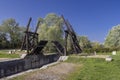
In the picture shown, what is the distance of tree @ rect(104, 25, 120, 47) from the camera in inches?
2469

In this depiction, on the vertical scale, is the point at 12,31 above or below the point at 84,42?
above

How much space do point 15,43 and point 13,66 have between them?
37.5m

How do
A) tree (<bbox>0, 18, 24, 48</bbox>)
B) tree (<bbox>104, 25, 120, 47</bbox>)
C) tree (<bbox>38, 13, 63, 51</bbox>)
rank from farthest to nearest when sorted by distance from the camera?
tree (<bbox>104, 25, 120, 47</bbox>) → tree (<bbox>0, 18, 24, 48</bbox>) → tree (<bbox>38, 13, 63, 51</bbox>)

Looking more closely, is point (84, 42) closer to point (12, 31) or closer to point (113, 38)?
point (113, 38)

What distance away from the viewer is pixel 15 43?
191 ft

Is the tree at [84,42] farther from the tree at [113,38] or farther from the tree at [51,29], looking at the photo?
the tree at [51,29]

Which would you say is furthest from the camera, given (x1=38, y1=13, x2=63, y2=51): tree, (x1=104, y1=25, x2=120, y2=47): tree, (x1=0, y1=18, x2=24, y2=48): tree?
(x1=104, y1=25, x2=120, y2=47): tree

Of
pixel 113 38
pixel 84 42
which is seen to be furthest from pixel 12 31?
pixel 113 38

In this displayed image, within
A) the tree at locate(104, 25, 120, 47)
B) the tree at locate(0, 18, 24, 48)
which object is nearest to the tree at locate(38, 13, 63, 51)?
the tree at locate(0, 18, 24, 48)

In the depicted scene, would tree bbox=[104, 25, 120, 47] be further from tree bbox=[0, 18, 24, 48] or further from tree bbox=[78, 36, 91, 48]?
tree bbox=[0, 18, 24, 48]

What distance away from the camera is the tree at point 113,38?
6272cm

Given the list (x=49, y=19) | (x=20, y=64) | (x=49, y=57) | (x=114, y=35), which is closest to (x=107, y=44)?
(x=114, y=35)

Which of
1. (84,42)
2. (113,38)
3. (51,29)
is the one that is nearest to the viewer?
(51,29)

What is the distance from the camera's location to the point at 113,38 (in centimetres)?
6347
